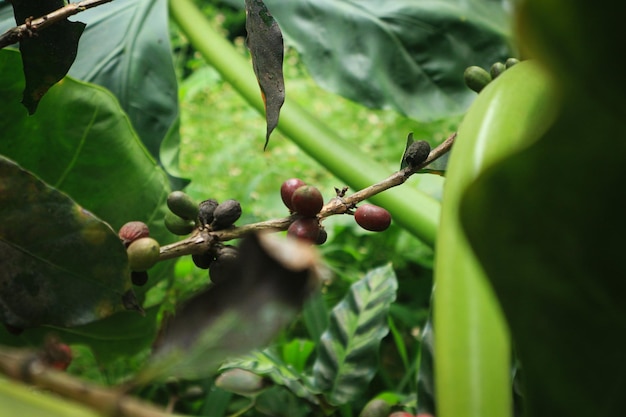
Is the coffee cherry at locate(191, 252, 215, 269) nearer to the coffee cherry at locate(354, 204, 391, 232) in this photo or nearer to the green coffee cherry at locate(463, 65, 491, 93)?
the coffee cherry at locate(354, 204, 391, 232)

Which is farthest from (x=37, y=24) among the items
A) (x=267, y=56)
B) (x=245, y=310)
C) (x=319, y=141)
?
(x=319, y=141)

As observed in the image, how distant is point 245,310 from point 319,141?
2.12ft

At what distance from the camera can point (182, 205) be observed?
385 mm

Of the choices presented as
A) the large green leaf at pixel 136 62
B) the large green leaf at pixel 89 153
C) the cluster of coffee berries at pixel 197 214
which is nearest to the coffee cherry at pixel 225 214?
the cluster of coffee berries at pixel 197 214

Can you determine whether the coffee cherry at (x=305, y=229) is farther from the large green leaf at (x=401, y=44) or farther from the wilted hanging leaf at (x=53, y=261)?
the large green leaf at (x=401, y=44)

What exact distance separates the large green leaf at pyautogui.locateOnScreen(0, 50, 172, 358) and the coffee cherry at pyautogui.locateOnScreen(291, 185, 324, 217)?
0.28 metres

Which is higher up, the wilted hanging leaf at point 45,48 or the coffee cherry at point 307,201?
the wilted hanging leaf at point 45,48

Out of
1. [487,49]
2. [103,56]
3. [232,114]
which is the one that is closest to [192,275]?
[103,56]

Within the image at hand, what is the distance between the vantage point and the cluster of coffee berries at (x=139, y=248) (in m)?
0.38

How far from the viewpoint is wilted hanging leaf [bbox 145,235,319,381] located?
211 millimetres

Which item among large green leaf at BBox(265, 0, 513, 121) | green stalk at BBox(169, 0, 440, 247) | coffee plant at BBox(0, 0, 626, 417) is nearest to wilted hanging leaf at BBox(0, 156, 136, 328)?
coffee plant at BBox(0, 0, 626, 417)

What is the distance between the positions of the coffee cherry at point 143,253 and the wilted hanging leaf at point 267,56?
0.30 feet

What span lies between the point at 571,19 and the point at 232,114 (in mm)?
1636

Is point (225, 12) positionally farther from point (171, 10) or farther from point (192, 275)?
point (192, 275)
